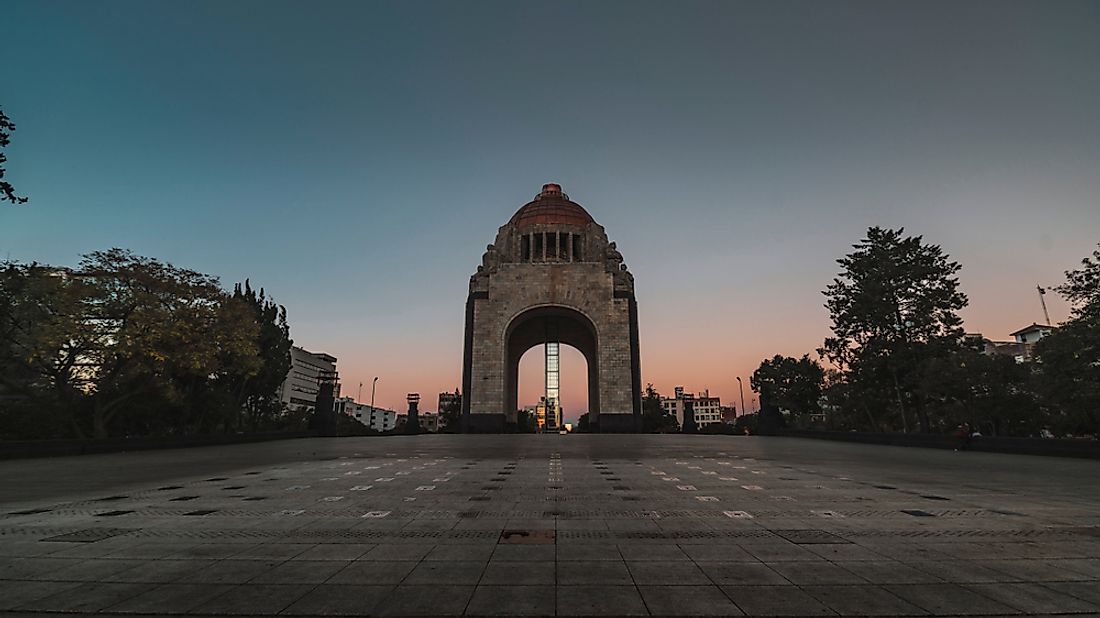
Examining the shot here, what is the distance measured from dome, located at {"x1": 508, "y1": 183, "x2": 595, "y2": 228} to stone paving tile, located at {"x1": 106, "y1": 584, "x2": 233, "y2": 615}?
44.0m

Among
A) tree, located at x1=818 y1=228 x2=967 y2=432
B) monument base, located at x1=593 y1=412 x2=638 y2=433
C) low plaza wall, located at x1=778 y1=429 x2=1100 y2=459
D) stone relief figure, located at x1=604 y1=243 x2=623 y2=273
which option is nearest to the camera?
low plaza wall, located at x1=778 y1=429 x2=1100 y2=459

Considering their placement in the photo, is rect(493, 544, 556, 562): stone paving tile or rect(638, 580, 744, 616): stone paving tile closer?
rect(638, 580, 744, 616): stone paving tile

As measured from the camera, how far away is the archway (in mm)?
43562

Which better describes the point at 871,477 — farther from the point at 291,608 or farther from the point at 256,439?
the point at 256,439

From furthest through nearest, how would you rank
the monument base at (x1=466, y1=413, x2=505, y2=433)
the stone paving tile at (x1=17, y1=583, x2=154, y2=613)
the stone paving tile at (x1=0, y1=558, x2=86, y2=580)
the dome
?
the dome < the monument base at (x1=466, y1=413, x2=505, y2=433) < the stone paving tile at (x1=0, y1=558, x2=86, y2=580) < the stone paving tile at (x1=17, y1=583, x2=154, y2=613)

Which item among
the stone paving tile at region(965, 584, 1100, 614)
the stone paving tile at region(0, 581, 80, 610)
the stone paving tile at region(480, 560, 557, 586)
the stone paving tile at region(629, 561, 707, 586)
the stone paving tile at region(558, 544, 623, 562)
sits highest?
the stone paving tile at region(0, 581, 80, 610)

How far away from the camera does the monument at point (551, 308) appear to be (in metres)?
39.7

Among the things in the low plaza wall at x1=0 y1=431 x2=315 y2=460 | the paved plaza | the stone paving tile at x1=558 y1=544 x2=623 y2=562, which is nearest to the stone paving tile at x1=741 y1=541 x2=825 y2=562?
the paved plaza

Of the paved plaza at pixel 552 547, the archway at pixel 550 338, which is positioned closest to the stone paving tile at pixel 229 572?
the paved plaza at pixel 552 547

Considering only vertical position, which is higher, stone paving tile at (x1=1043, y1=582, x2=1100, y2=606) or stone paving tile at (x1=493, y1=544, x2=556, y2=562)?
stone paving tile at (x1=493, y1=544, x2=556, y2=562)

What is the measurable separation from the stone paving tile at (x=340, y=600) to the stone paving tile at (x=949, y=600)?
12.4 ft

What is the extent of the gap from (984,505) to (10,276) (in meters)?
31.5

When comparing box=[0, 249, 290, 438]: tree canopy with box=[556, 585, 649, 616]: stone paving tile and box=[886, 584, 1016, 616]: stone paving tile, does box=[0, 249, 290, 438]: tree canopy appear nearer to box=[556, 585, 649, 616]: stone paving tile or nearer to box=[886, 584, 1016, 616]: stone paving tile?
box=[556, 585, 649, 616]: stone paving tile

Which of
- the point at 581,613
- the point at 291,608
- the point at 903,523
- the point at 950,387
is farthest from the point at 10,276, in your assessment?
the point at 950,387
